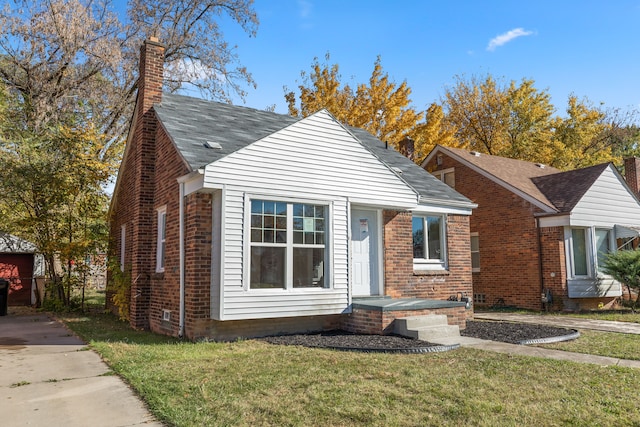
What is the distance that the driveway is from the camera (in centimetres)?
462

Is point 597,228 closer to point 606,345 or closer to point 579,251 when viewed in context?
point 579,251

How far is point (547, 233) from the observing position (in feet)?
53.2

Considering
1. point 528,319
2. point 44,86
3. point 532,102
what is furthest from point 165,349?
point 532,102

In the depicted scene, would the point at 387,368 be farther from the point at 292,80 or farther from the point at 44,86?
the point at 292,80

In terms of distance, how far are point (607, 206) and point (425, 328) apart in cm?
1184

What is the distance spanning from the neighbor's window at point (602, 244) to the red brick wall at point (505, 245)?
2.41 meters

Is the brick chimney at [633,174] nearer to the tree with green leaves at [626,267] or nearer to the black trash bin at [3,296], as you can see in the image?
the tree with green leaves at [626,267]

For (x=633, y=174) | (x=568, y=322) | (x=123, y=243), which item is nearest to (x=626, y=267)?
(x=568, y=322)

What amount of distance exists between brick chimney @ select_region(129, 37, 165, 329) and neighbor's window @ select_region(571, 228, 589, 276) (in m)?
13.6

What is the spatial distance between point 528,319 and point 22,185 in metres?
15.9

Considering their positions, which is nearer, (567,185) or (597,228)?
(597,228)

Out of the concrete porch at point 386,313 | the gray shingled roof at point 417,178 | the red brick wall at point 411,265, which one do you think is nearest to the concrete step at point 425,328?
the concrete porch at point 386,313

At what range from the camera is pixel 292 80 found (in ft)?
87.1

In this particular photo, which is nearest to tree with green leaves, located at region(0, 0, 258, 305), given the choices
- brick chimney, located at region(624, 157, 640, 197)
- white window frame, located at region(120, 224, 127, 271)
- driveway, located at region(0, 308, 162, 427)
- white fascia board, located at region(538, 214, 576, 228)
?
white window frame, located at region(120, 224, 127, 271)
